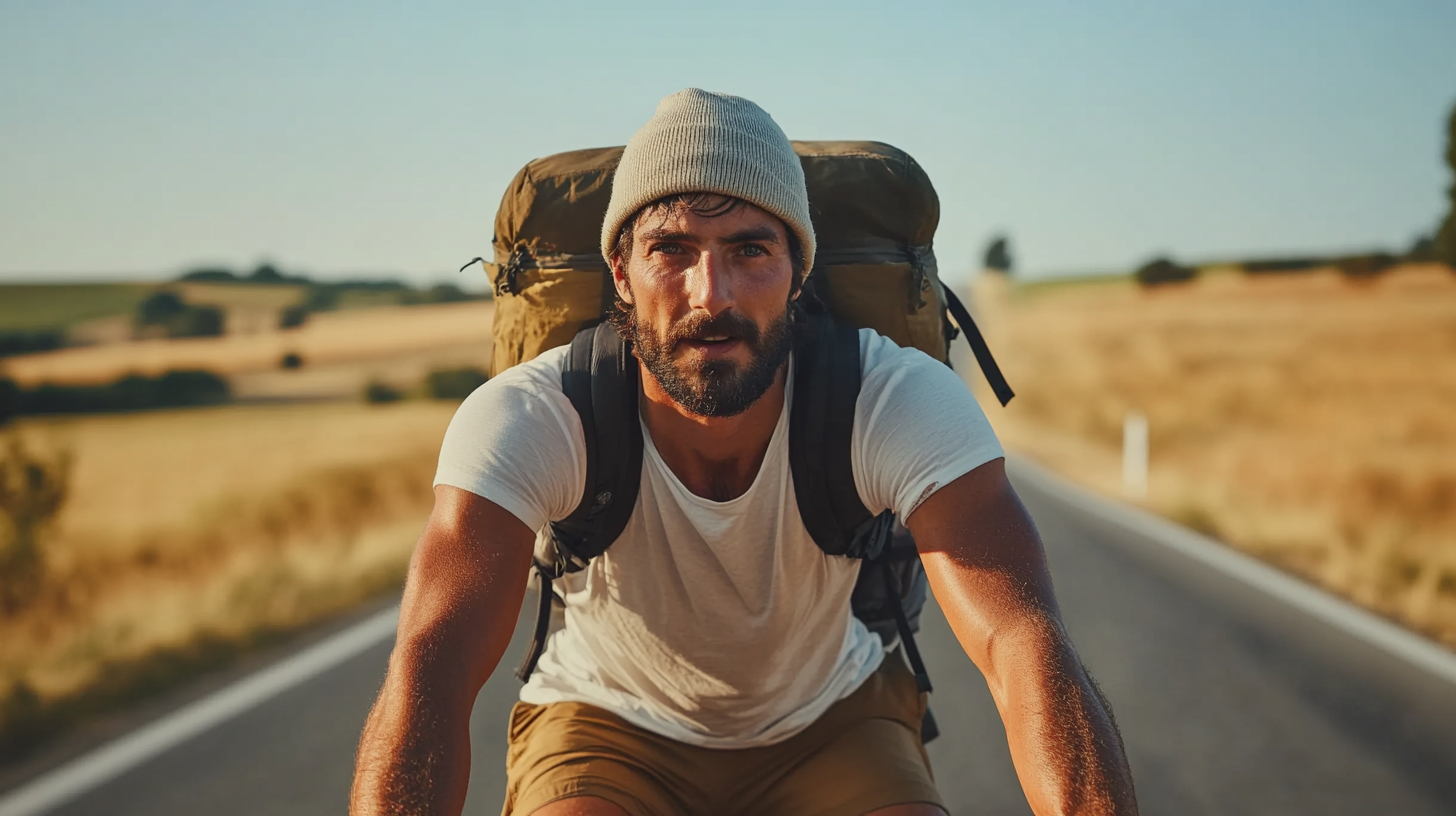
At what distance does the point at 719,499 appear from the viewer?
8.14 feet

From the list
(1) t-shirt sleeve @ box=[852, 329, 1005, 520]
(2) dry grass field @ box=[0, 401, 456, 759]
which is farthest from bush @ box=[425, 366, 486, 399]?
(1) t-shirt sleeve @ box=[852, 329, 1005, 520]

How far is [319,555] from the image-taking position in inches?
403

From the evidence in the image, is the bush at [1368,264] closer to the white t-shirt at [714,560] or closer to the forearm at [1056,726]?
the white t-shirt at [714,560]

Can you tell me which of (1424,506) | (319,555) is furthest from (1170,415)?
(319,555)

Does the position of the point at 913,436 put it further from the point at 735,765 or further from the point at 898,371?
the point at 735,765

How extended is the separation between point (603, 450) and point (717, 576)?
345 mm

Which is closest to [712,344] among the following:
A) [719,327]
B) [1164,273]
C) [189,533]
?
[719,327]

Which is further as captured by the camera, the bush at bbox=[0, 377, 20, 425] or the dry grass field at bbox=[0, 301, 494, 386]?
the dry grass field at bbox=[0, 301, 494, 386]

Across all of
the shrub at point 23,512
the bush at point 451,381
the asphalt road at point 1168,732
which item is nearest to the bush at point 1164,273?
the bush at point 451,381

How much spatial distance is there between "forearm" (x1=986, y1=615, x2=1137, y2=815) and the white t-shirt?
1.08 ft

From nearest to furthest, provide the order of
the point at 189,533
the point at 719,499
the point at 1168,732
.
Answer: the point at 719,499, the point at 1168,732, the point at 189,533

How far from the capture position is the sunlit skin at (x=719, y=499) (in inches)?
78.4

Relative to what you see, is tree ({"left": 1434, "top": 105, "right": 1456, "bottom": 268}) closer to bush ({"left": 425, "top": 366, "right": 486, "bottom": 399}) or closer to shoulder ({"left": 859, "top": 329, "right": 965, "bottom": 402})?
bush ({"left": 425, "top": 366, "right": 486, "bottom": 399})

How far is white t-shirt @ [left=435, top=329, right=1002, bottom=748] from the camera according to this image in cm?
229
